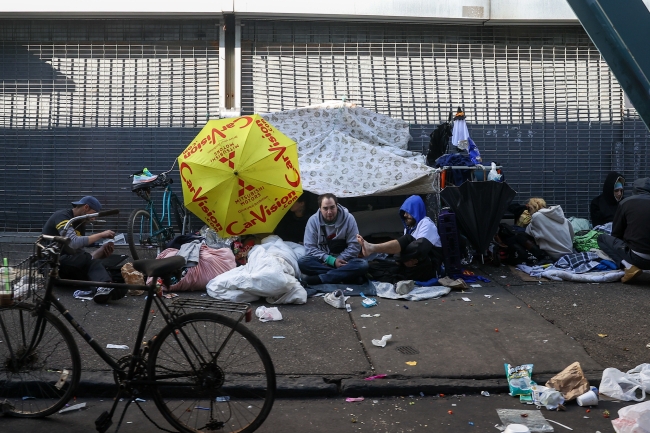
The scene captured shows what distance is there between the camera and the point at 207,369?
3914 millimetres

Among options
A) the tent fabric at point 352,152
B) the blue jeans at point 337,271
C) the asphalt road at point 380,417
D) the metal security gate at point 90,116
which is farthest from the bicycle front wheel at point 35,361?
the metal security gate at point 90,116

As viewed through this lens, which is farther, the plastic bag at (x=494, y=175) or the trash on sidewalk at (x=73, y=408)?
the plastic bag at (x=494, y=175)

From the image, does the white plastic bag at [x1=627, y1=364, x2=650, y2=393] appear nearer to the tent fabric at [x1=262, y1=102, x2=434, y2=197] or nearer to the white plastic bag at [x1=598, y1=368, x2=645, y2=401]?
the white plastic bag at [x1=598, y1=368, x2=645, y2=401]

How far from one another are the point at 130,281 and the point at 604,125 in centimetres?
779

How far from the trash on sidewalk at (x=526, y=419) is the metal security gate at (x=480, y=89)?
6.45 metres

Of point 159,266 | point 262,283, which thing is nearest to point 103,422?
point 159,266

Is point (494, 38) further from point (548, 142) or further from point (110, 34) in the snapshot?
point (110, 34)

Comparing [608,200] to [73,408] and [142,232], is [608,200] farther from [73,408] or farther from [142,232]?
[73,408]

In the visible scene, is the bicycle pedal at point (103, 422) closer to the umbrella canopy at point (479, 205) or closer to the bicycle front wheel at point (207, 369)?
the bicycle front wheel at point (207, 369)

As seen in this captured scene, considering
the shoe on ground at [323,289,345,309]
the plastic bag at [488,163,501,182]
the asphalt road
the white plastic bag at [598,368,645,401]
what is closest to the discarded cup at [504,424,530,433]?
the asphalt road

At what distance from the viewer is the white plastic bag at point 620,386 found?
4625mm

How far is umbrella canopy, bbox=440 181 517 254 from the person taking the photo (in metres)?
8.12

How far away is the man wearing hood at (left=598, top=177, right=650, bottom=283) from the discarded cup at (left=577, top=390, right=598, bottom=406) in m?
3.50

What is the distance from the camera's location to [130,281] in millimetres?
7152
